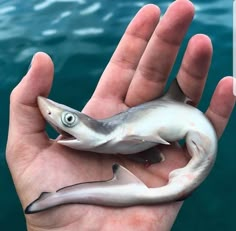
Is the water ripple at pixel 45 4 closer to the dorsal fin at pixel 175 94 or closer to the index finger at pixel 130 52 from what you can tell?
the index finger at pixel 130 52

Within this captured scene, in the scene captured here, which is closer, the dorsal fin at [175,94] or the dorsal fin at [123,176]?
the dorsal fin at [123,176]

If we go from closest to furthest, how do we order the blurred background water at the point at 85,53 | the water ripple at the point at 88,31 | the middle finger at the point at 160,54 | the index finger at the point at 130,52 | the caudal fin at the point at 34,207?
1. the caudal fin at the point at 34,207
2. the middle finger at the point at 160,54
3. the index finger at the point at 130,52
4. the blurred background water at the point at 85,53
5. the water ripple at the point at 88,31

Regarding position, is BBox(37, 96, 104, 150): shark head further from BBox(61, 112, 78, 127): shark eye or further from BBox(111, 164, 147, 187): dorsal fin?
BBox(111, 164, 147, 187): dorsal fin

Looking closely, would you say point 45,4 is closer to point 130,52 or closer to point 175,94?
point 130,52

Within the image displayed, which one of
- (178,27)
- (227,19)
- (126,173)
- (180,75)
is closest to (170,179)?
(126,173)

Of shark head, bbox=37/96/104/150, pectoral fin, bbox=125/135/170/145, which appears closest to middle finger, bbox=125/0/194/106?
pectoral fin, bbox=125/135/170/145

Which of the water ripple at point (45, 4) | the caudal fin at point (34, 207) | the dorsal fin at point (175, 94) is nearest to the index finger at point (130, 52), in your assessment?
the dorsal fin at point (175, 94)

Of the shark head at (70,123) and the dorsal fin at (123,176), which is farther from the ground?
the shark head at (70,123)
